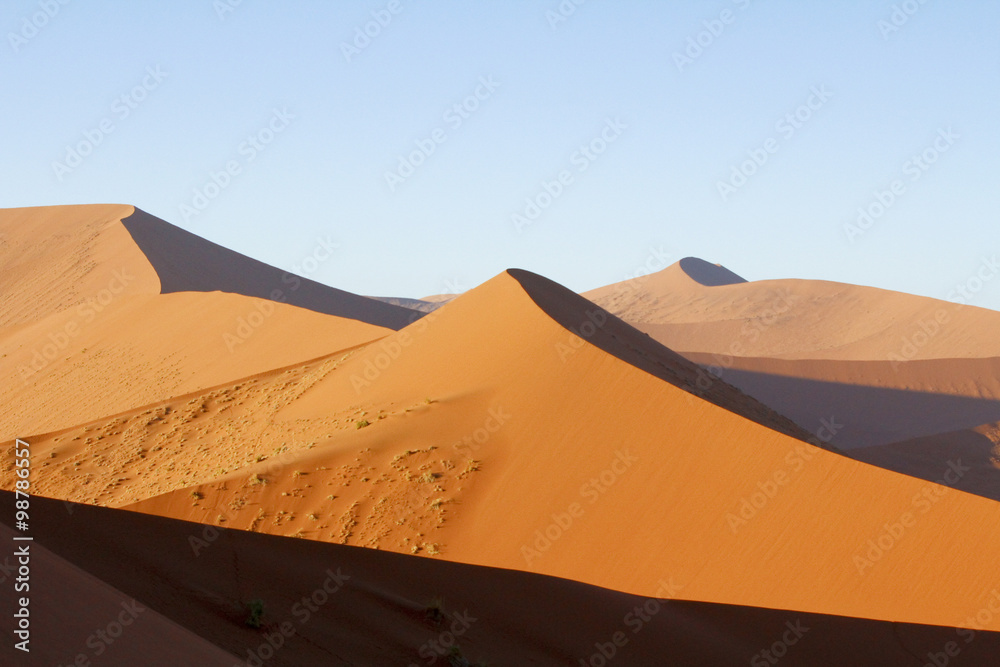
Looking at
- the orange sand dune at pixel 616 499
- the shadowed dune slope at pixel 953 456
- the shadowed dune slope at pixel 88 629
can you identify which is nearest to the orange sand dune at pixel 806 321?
the shadowed dune slope at pixel 953 456

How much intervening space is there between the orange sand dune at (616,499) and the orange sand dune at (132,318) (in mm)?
9270

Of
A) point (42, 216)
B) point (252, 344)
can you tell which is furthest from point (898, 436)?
point (42, 216)

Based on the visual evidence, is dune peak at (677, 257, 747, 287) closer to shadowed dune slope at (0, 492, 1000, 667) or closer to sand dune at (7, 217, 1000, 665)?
sand dune at (7, 217, 1000, 665)

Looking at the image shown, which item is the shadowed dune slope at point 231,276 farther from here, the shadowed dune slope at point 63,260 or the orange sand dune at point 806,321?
the orange sand dune at point 806,321

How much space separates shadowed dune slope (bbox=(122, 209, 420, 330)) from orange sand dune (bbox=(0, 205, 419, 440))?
0.12 m

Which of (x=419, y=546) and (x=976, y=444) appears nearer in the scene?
(x=419, y=546)

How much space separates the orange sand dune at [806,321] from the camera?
214 feet

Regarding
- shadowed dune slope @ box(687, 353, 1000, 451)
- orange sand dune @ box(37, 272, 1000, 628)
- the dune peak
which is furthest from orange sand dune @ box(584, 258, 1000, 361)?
orange sand dune @ box(37, 272, 1000, 628)

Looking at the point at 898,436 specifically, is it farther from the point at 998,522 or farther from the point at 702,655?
the point at 702,655

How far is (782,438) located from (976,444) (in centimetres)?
2109

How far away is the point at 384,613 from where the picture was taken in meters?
8.42

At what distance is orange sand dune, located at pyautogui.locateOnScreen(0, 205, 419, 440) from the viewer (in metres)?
25.1

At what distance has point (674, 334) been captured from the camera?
76.4 meters

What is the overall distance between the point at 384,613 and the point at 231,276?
3776 cm
